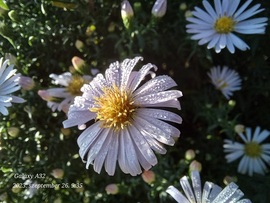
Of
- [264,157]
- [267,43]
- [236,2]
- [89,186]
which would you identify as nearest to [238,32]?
[236,2]

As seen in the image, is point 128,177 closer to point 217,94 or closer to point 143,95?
point 143,95

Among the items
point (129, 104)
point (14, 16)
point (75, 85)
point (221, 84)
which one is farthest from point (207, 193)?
point (14, 16)

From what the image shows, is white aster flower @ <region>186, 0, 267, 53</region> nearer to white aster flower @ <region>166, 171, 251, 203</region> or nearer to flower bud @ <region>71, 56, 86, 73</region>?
flower bud @ <region>71, 56, 86, 73</region>

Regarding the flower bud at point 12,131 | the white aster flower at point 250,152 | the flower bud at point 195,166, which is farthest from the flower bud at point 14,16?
the white aster flower at point 250,152

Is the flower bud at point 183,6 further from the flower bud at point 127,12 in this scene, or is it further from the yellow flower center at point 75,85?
the yellow flower center at point 75,85

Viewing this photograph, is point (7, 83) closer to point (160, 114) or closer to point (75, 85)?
point (75, 85)

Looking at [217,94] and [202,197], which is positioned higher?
[217,94]
